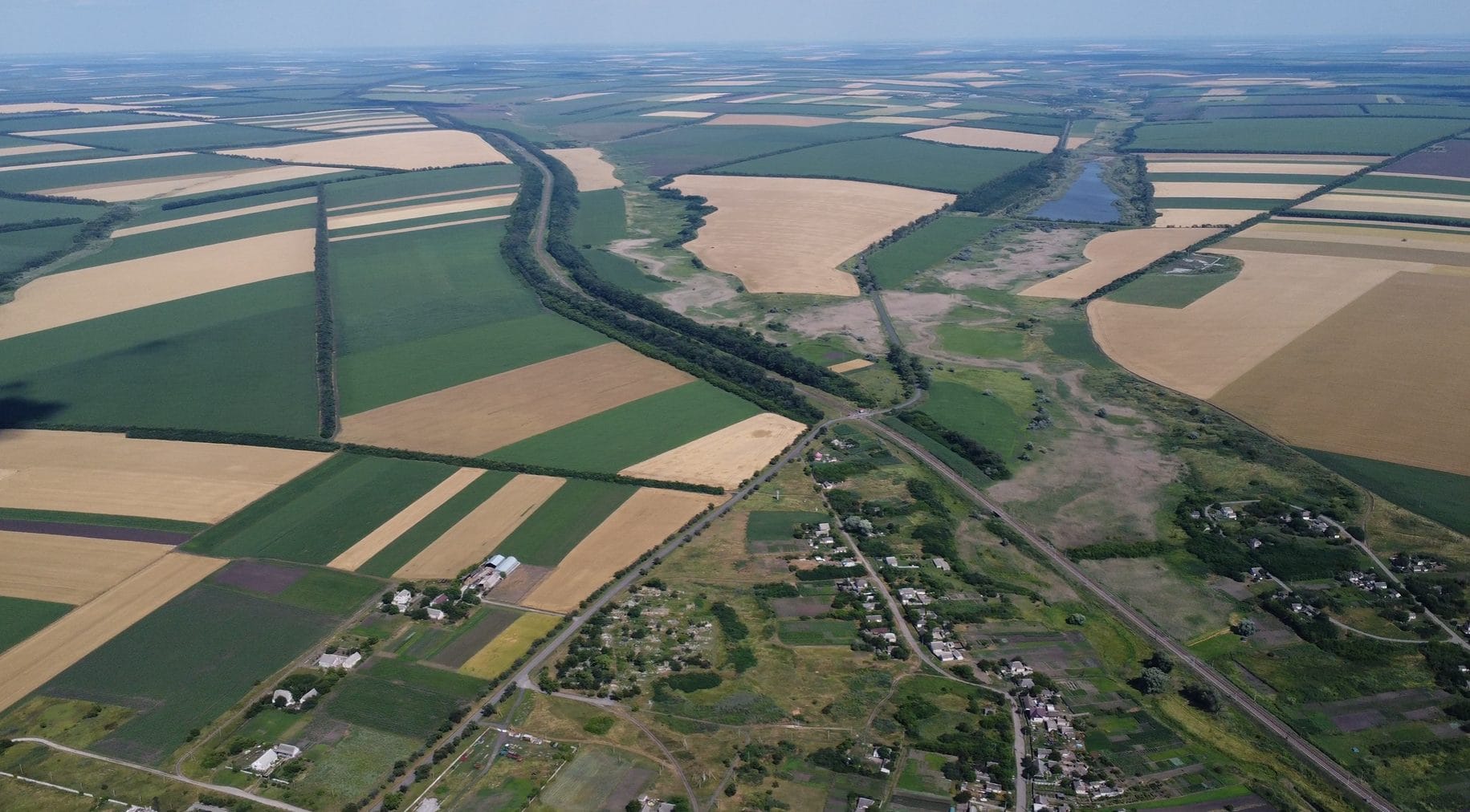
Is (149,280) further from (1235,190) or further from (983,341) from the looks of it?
(1235,190)

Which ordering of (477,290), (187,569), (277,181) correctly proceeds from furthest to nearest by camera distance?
(277,181)
(477,290)
(187,569)

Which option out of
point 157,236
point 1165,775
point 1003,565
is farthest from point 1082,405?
point 157,236

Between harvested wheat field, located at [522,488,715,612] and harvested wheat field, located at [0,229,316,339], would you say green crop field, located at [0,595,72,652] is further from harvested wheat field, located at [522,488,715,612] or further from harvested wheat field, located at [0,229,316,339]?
harvested wheat field, located at [0,229,316,339]

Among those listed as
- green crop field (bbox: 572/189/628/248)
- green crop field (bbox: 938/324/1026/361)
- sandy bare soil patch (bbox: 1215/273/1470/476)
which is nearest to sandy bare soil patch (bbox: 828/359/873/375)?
green crop field (bbox: 938/324/1026/361)

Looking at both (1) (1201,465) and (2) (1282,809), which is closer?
(2) (1282,809)

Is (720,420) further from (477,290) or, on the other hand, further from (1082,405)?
(477,290)

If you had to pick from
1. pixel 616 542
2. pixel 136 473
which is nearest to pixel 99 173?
pixel 136 473
